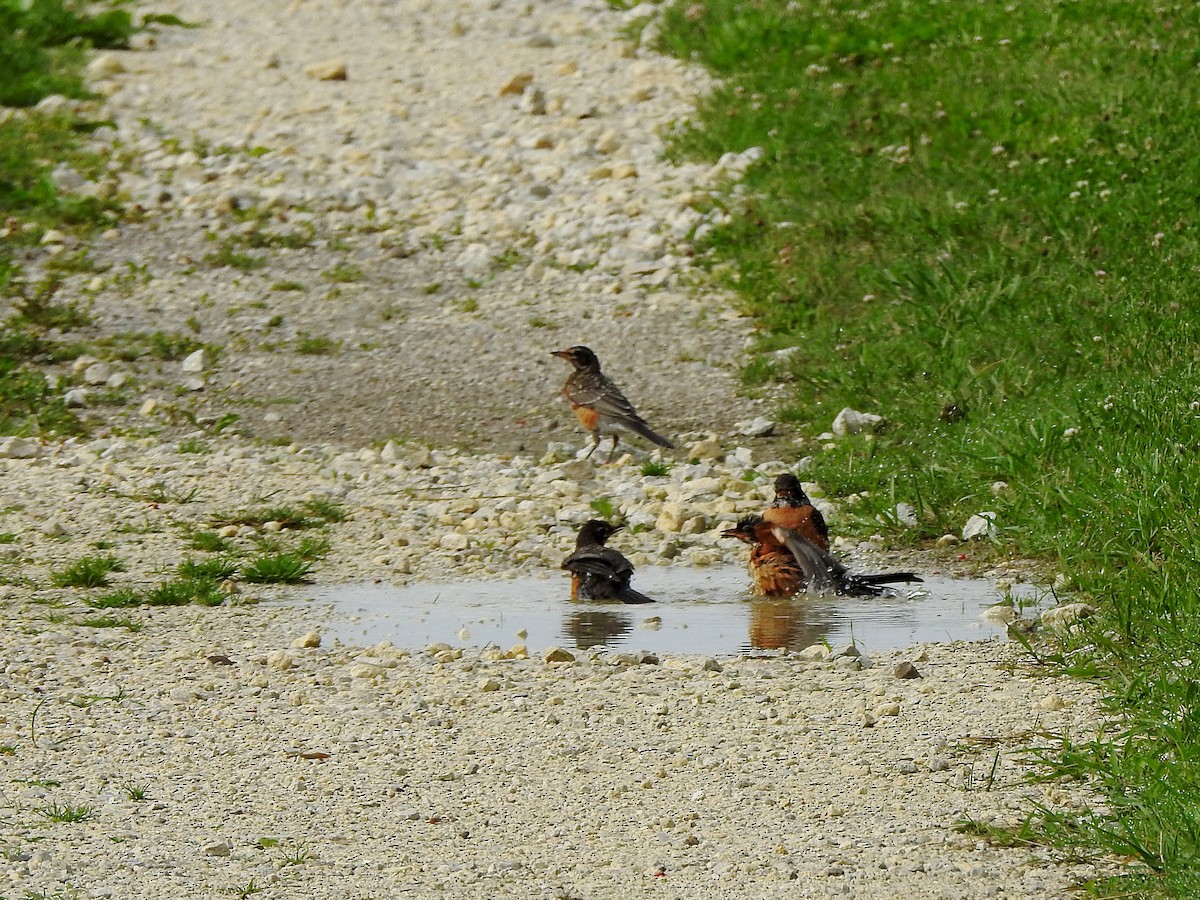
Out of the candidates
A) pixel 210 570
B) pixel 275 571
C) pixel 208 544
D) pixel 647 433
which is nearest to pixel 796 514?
pixel 647 433

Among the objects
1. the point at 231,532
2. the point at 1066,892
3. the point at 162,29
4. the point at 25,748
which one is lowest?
the point at 162,29

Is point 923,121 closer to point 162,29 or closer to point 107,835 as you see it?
point 162,29

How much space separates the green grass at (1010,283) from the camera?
24.2 ft

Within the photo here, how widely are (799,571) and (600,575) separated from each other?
986mm

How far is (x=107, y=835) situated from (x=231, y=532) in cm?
479

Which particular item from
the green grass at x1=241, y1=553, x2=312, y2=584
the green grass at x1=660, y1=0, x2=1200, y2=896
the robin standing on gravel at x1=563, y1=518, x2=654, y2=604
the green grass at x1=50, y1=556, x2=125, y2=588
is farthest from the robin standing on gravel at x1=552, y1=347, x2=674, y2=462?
the green grass at x1=50, y1=556, x2=125, y2=588

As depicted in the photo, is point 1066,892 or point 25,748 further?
point 25,748

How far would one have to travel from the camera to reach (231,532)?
10.4 m

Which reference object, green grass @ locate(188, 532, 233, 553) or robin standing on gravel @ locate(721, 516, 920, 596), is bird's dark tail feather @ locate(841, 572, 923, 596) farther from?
green grass @ locate(188, 532, 233, 553)

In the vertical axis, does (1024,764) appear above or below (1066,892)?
below

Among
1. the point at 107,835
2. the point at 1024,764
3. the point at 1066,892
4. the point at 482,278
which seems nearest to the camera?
the point at 1066,892

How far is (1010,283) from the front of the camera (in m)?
12.7

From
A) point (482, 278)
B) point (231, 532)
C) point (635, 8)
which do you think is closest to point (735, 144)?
point (482, 278)

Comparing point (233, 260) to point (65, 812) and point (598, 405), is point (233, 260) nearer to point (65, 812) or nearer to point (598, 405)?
point (598, 405)
